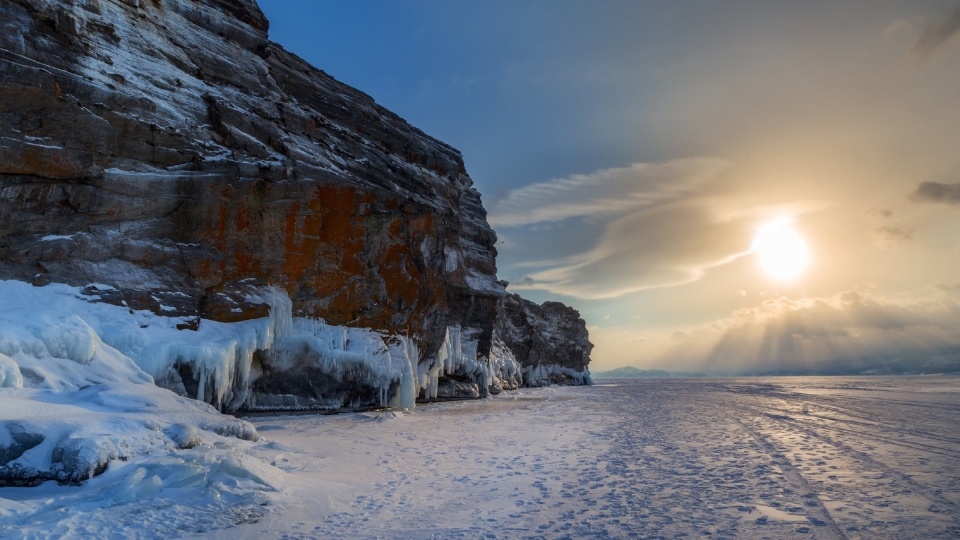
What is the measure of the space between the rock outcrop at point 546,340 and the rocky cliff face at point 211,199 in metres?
41.2

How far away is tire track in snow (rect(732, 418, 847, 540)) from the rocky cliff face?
16302 mm

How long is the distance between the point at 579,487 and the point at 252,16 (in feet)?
93.7

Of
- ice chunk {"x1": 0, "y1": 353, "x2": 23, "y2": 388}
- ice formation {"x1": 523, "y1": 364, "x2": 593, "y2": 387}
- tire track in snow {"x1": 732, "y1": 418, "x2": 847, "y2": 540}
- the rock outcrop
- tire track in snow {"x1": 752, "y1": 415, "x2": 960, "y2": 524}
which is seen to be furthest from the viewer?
ice formation {"x1": 523, "y1": 364, "x2": 593, "y2": 387}

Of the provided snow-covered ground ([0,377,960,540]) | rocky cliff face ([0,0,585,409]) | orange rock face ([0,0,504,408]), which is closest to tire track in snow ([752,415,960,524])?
snow-covered ground ([0,377,960,540])

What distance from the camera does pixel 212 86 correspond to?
70.1 feet

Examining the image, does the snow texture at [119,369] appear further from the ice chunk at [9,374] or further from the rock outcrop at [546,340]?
the rock outcrop at [546,340]

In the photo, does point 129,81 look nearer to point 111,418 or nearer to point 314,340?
point 314,340

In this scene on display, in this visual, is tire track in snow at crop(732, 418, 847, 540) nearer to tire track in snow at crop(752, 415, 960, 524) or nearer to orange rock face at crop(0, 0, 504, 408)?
tire track in snow at crop(752, 415, 960, 524)

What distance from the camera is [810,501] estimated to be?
7836mm

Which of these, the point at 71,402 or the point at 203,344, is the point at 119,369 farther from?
the point at 203,344

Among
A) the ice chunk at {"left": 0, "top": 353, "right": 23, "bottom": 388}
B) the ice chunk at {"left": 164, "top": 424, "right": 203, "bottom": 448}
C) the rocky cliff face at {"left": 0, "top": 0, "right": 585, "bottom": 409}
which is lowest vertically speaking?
the ice chunk at {"left": 164, "top": 424, "right": 203, "bottom": 448}

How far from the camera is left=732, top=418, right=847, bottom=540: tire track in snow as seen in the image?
6.45m

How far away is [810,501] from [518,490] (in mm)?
4785

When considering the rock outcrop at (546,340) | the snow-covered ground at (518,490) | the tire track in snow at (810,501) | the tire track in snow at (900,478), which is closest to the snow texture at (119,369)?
the snow-covered ground at (518,490)
